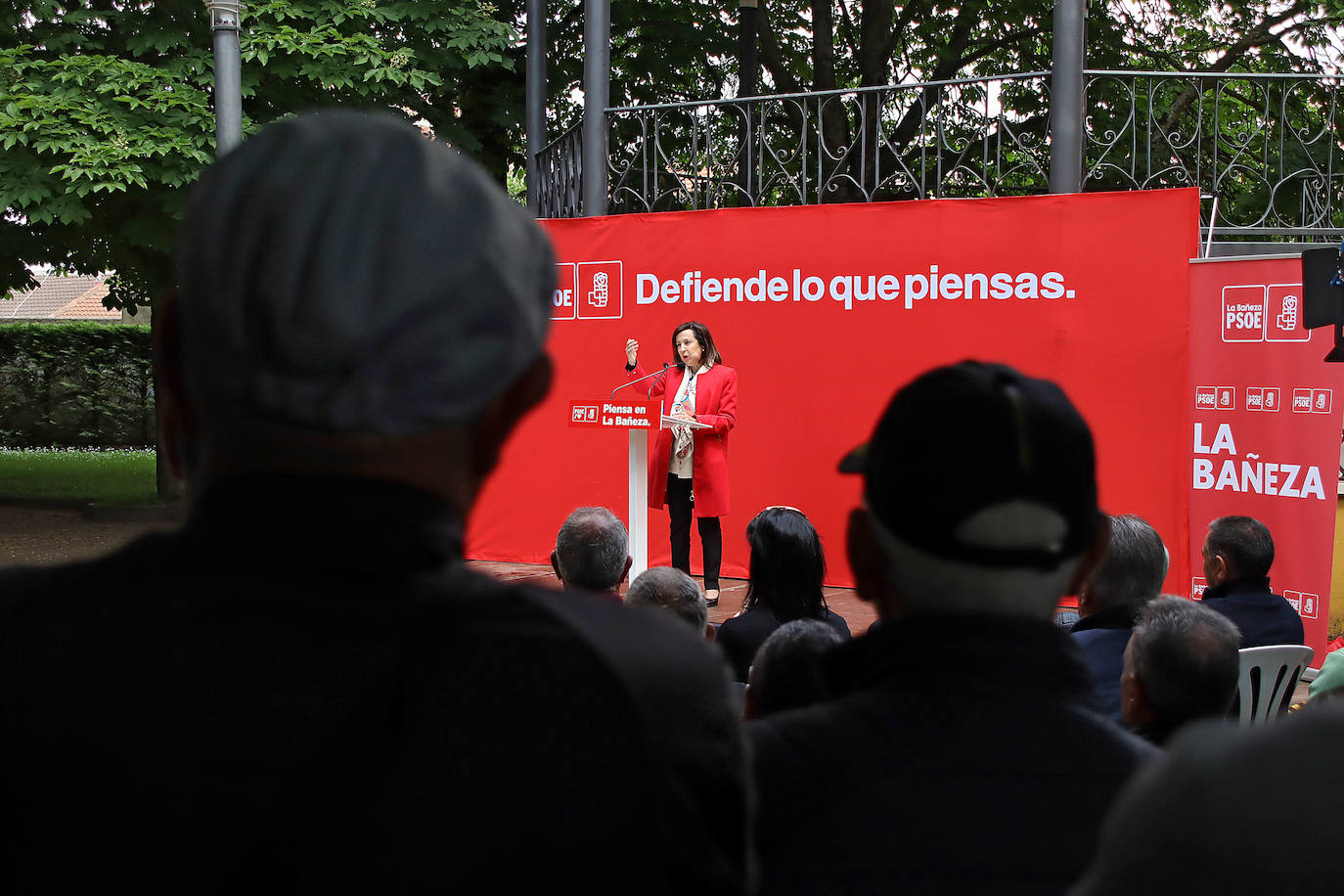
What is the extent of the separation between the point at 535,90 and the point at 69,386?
50.8ft

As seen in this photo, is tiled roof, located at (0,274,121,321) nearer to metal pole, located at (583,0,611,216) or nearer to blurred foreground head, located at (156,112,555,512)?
metal pole, located at (583,0,611,216)

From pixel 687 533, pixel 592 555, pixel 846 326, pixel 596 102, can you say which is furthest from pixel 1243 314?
pixel 596 102

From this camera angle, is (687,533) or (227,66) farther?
(687,533)

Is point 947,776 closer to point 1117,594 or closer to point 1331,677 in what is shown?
point 1331,677

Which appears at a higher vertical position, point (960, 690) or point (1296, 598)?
point (960, 690)

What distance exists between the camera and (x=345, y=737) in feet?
2.39

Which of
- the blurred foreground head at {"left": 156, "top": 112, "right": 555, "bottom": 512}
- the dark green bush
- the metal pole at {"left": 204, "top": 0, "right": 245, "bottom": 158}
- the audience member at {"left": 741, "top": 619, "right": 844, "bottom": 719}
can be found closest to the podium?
the metal pole at {"left": 204, "top": 0, "right": 245, "bottom": 158}

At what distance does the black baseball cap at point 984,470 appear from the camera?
1.25 meters

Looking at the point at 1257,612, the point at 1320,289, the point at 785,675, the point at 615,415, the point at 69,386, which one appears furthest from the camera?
the point at 69,386

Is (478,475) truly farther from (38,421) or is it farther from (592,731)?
(38,421)

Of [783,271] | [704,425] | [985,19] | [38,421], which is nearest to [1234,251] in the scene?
[783,271]

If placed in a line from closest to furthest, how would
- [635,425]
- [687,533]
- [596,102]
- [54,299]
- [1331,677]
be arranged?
[1331,677] → [635,425] → [687,533] → [596,102] → [54,299]

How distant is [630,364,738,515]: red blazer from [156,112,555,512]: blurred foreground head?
7011mm

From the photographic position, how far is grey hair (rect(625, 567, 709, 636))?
3.48 meters
